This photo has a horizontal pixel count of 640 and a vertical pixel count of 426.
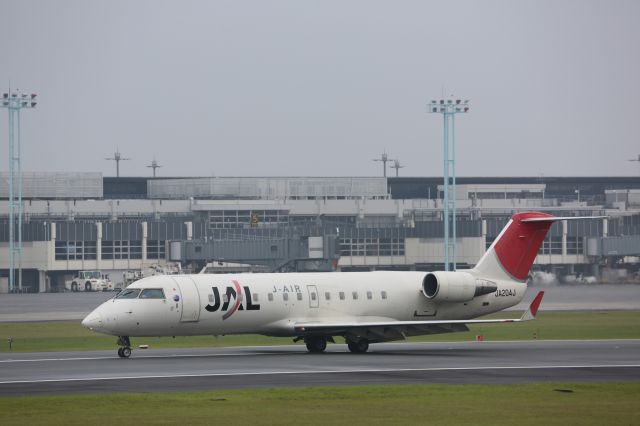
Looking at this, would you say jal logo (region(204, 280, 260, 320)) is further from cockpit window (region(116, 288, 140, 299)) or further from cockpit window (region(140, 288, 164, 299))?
cockpit window (region(116, 288, 140, 299))

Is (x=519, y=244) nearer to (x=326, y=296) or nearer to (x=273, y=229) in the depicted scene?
(x=326, y=296)

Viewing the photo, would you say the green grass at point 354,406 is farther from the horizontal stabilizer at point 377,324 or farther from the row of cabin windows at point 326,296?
the row of cabin windows at point 326,296

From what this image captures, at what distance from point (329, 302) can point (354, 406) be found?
18.8 metres

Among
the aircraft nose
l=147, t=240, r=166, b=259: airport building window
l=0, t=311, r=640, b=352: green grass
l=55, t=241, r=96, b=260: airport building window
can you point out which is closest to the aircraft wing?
the aircraft nose

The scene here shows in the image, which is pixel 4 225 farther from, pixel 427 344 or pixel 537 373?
pixel 537 373

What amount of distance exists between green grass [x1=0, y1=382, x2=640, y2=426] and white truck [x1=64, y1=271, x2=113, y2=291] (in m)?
96.8

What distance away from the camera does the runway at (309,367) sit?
115ft

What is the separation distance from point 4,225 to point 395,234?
43903mm

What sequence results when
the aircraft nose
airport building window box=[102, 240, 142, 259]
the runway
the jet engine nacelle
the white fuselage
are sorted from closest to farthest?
the runway → the aircraft nose → the white fuselage → the jet engine nacelle → airport building window box=[102, 240, 142, 259]

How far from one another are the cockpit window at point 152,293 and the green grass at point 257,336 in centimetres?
845

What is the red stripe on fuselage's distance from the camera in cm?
5197

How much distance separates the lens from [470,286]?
5019 centimetres

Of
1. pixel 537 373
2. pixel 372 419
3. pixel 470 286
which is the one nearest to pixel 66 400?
pixel 372 419

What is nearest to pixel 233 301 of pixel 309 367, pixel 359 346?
pixel 359 346
